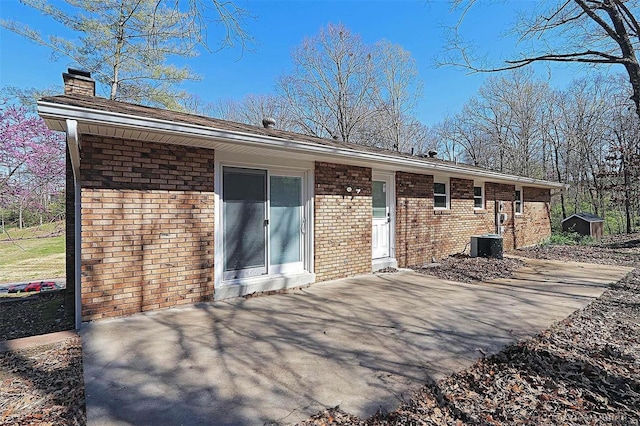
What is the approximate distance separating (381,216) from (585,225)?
39.6 feet

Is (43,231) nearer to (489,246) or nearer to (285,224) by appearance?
(285,224)

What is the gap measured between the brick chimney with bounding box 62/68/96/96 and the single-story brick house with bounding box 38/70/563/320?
0.05 ft

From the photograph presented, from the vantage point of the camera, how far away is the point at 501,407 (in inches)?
94.9

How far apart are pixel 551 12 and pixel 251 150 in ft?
23.0

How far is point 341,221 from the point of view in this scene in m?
6.77

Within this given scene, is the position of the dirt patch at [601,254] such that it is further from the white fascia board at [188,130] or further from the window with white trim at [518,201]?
the white fascia board at [188,130]

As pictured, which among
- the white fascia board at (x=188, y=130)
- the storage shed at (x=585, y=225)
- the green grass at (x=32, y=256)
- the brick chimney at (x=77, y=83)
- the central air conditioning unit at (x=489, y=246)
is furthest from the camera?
the storage shed at (x=585, y=225)

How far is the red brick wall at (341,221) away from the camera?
6430 mm

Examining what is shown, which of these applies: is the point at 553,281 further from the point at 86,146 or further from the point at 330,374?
the point at 86,146

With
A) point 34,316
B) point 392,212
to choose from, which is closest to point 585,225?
point 392,212

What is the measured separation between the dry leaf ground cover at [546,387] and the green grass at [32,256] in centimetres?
1062

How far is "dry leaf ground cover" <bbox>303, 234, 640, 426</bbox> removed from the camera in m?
2.25

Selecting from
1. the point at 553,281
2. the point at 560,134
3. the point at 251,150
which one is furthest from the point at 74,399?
the point at 560,134

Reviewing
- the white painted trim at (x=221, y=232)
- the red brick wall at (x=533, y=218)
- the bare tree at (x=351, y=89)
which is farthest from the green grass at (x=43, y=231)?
the red brick wall at (x=533, y=218)
